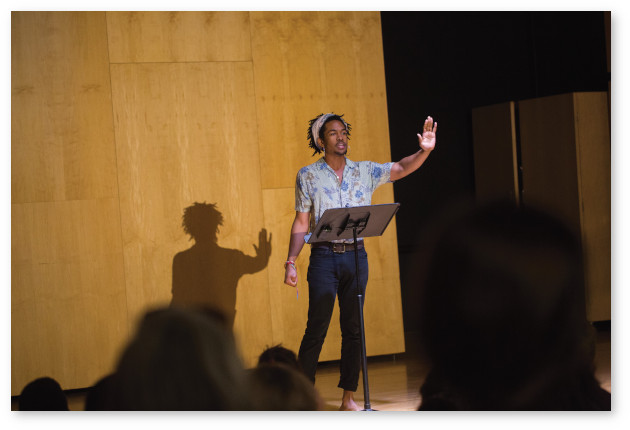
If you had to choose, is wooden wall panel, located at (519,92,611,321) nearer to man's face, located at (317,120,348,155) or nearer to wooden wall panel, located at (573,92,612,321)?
wooden wall panel, located at (573,92,612,321)

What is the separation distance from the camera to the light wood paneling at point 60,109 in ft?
14.0

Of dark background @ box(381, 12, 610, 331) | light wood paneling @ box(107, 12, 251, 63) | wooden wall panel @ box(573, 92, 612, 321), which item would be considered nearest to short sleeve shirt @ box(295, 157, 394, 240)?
light wood paneling @ box(107, 12, 251, 63)

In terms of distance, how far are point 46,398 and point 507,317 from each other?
173cm

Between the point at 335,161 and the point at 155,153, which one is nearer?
the point at 335,161

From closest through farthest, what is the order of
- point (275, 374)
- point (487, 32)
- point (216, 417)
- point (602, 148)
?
point (216, 417), point (275, 374), point (602, 148), point (487, 32)

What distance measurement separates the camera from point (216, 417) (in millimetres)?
1551

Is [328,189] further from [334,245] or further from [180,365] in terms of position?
[180,365]

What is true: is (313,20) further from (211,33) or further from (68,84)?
(68,84)

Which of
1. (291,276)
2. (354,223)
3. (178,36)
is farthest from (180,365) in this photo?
(178,36)

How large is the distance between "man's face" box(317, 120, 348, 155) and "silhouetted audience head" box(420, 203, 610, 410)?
8.61ft

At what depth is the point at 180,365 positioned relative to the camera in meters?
1.26

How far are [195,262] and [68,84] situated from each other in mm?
1248

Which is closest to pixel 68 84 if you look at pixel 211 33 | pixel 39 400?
pixel 211 33

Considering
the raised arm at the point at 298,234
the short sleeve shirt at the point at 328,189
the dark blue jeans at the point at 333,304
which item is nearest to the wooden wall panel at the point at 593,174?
the short sleeve shirt at the point at 328,189
